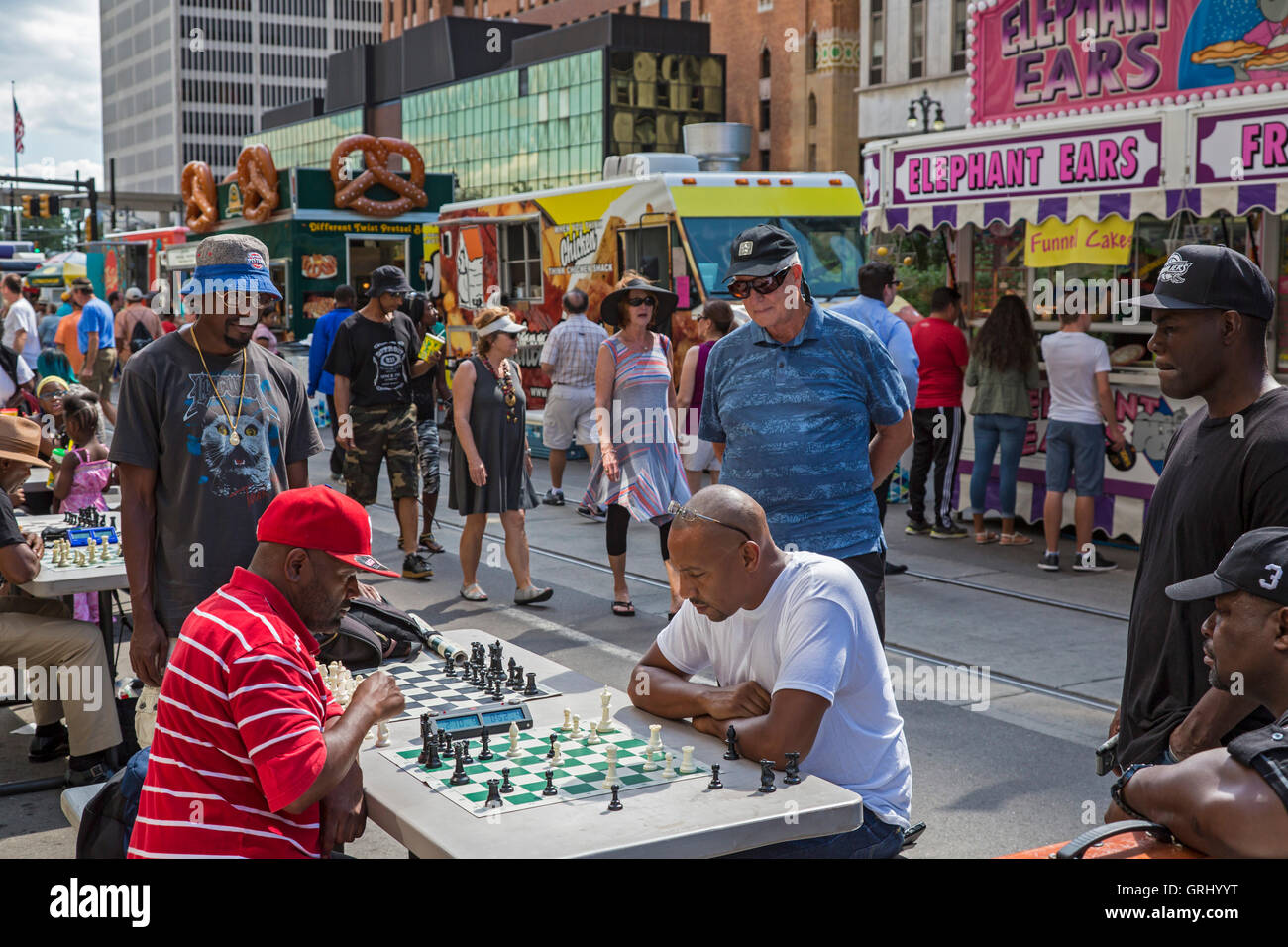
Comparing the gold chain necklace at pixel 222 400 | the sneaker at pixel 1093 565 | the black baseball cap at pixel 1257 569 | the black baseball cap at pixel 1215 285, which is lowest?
the sneaker at pixel 1093 565

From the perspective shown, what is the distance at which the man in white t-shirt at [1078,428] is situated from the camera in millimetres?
9945

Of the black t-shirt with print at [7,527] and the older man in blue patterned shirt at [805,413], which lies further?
the black t-shirt with print at [7,527]

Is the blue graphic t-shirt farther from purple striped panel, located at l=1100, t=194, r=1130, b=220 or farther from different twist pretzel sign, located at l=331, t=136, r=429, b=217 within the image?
different twist pretzel sign, located at l=331, t=136, r=429, b=217

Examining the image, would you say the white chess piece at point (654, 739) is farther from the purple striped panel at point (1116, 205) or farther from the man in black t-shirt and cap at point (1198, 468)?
the purple striped panel at point (1116, 205)

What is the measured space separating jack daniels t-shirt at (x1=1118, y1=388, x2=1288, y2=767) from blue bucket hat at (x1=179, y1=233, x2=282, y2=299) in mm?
2930

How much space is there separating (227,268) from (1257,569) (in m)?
3.38

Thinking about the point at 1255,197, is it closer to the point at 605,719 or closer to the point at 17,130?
the point at 605,719

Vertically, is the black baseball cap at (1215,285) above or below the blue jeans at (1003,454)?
above

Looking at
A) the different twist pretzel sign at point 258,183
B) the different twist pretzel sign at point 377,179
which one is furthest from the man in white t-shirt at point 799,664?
the different twist pretzel sign at point 258,183

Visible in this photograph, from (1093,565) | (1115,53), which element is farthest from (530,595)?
(1115,53)

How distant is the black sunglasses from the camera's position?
463 cm

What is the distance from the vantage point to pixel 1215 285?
319 cm

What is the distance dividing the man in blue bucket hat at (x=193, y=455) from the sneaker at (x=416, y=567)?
5075mm

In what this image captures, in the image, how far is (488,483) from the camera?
350 inches
